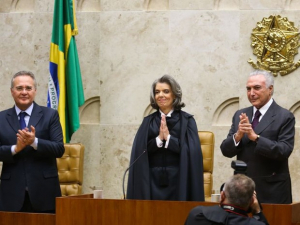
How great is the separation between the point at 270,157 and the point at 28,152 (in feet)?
5.46

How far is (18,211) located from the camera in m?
5.44

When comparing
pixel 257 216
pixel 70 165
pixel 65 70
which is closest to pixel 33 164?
pixel 70 165

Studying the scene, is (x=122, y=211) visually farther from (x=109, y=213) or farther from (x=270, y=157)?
(x=270, y=157)

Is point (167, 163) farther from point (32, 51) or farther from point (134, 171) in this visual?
point (32, 51)

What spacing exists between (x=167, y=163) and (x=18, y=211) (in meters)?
1.07

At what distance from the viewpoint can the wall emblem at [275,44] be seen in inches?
273

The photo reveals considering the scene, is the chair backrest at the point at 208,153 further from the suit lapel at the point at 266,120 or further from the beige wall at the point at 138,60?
the suit lapel at the point at 266,120

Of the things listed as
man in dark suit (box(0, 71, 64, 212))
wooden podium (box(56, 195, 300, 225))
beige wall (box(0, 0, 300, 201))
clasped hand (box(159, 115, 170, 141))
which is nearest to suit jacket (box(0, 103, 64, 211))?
man in dark suit (box(0, 71, 64, 212))

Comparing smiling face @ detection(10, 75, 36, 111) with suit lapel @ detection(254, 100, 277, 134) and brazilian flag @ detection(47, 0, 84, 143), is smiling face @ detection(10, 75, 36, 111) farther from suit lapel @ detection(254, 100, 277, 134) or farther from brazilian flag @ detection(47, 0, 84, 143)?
suit lapel @ detection(254, 100, 277, 134)

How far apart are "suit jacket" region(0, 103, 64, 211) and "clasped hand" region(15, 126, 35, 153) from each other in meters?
0.08

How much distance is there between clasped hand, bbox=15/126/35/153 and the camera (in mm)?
5344

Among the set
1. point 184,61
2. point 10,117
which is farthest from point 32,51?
point 10,117

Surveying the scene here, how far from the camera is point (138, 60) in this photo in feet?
23.8

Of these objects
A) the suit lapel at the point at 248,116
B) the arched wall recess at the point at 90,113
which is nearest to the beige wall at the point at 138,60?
the arched wall recess at the point at 90,113
